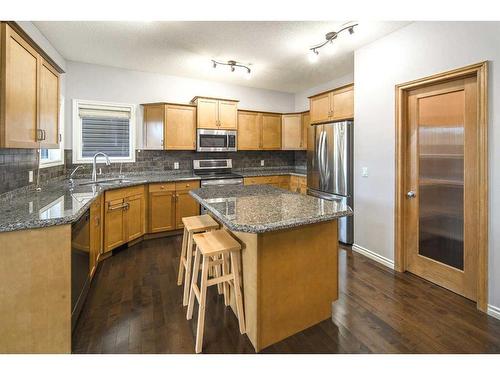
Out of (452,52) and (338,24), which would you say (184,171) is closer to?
(338,24)

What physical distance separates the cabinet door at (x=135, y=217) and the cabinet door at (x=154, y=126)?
1.00m

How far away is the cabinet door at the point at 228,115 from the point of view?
464 cm

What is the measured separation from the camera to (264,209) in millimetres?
1864

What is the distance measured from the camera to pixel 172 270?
9.76 ft

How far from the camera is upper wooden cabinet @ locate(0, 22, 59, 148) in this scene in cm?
167

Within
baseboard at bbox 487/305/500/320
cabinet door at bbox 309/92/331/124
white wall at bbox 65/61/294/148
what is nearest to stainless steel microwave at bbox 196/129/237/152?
white wall at bbox 65/61/294/148

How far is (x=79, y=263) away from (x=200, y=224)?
0.97m

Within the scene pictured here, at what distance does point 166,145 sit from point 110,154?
0.93 m

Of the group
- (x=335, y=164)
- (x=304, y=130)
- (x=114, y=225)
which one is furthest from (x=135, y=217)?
(x=304, y=130)

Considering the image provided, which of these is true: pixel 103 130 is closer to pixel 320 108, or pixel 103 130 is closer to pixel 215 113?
pixel 215 113

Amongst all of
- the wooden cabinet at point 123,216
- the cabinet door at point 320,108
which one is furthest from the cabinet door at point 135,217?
the cabinet door at point 320,108

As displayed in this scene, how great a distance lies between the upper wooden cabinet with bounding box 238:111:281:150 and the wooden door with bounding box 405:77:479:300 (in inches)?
114

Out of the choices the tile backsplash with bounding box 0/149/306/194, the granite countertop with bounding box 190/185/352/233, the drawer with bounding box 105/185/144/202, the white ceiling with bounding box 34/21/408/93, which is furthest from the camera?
the drawer with bounding box 105/185/144/202

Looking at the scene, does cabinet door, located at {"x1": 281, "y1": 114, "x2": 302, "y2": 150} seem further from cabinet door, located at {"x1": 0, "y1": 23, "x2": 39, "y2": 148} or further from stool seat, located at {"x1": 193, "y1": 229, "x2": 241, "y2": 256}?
cabinet door, located at {"x1": 0, "y1": 23, "x2": 39, "y2": 148}
